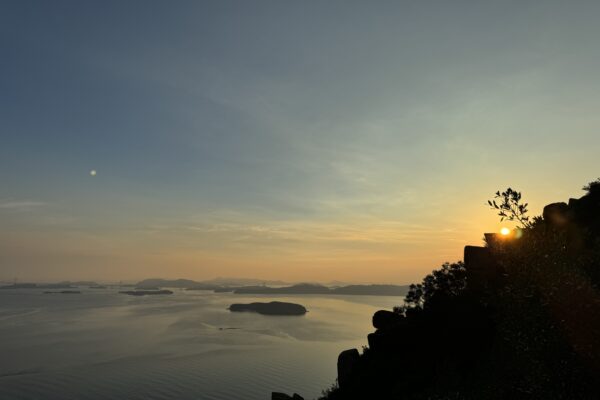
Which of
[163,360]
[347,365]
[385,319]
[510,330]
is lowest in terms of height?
[163,360]

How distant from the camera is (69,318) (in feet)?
604

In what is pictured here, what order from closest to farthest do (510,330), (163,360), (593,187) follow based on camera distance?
1. (510,330)
2. (593,187)
3. (163,360)

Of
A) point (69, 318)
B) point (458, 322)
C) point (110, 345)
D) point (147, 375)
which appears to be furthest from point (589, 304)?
point (69, 318)

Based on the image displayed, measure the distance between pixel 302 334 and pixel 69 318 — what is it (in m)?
117

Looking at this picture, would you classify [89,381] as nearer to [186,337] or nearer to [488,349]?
[186,337]

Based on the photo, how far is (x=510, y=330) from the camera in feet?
52.0

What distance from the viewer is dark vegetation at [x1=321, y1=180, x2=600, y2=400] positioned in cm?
1406

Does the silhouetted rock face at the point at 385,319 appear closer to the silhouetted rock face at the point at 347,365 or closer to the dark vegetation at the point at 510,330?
the dark vegetation at the point at 510,330

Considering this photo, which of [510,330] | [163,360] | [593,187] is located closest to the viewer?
[510,330]

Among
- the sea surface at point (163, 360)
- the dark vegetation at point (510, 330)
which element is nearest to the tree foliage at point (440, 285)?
the dark vegetation at point (510, 330)

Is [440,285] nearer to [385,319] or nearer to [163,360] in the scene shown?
[385,319]

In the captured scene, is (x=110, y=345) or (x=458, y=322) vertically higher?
(x=458, y=322)

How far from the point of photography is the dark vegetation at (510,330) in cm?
1406

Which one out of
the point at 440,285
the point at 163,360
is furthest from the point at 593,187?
the point at 163,360
